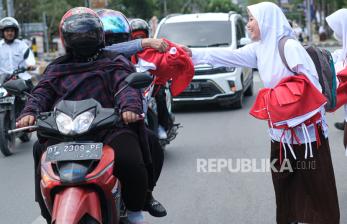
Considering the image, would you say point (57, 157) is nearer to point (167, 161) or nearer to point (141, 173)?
point (141, 173)

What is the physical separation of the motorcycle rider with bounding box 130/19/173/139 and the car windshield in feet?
16.9

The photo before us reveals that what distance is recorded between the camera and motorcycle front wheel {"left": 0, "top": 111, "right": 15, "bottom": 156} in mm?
9266

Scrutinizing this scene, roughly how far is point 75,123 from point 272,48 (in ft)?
5.43

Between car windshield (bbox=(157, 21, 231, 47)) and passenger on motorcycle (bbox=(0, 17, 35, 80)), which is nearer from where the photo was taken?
passenger on motorcycle (bbox=(0, 17, 35, 80))

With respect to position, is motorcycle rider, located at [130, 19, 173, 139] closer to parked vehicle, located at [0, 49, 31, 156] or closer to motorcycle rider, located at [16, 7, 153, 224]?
parked vehicle, located at [0, 49, 31, 156]

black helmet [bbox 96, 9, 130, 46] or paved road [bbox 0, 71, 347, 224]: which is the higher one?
black helmet [bbox 96, 9, 130, 46]

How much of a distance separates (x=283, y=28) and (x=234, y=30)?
359 inches

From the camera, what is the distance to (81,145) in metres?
3.81

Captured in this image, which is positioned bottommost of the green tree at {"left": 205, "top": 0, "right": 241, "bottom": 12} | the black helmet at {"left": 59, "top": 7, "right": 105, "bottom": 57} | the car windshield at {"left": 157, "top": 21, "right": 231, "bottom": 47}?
the green tree at {"left": 205, "top": 0, "right": 241, "bottom": 12}

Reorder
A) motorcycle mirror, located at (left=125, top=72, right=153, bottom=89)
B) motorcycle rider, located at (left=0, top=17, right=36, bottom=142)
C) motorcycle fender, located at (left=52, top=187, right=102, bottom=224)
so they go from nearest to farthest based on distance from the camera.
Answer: motorcycle fender, located at (left=52, top=187, right=102, bottom=224), motorcycle mirror, located at (left=125, top=72, right=153, bottom=89), motorcycle rider, located at (left=0, top=17, right=36, bottom=142)

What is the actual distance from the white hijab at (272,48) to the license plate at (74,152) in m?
1.53

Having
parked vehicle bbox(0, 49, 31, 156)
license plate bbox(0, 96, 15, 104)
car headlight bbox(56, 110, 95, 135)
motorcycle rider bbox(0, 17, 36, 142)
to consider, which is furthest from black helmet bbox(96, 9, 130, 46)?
motorcycle rider bbox(0, 17, 36, 142)

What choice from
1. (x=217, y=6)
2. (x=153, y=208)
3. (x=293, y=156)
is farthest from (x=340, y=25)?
(x=217, y=6)

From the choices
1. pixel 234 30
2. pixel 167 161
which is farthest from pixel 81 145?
pixel 234 30
